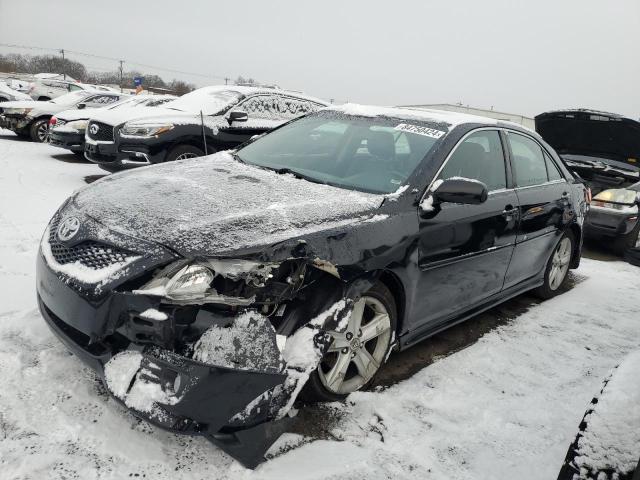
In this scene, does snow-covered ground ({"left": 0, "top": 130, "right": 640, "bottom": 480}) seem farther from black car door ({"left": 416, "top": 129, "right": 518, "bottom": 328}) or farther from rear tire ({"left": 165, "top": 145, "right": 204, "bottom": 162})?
rear tire ({"left": 165, "top": 145, "right": 204, "bottom": 162})

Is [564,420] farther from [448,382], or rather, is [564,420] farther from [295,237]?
[295,237]

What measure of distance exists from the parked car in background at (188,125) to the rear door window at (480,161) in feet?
11.3

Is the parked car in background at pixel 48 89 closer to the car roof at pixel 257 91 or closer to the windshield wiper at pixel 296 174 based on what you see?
the car roof at pixel 257 91

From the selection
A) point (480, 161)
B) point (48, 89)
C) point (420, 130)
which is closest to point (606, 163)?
point (480, 161)

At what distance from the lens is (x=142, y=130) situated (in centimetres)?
672

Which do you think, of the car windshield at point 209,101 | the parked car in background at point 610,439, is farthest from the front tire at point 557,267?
the car windshield at point 209,101

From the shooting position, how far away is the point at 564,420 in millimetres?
→ 2750

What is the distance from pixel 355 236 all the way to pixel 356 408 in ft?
2.99

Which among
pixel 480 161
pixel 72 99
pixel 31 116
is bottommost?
pixel 31 116

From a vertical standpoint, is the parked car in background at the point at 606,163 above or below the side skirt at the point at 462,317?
above

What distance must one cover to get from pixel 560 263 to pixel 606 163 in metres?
2.67

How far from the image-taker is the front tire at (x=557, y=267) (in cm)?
460

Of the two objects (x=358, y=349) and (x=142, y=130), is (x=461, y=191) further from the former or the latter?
(x=142, y=130)

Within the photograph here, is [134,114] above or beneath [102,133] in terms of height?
above
